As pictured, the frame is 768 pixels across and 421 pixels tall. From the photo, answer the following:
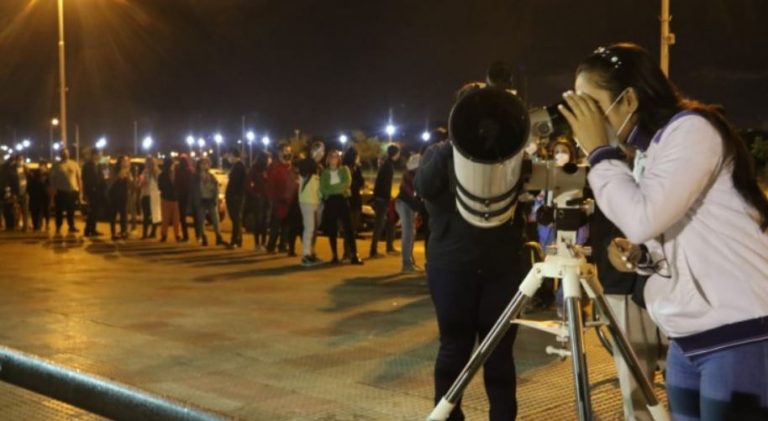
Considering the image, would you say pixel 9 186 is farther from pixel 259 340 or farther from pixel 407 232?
pixel 259 340

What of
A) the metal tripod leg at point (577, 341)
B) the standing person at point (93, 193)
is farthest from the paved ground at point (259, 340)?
the standing person at point (93, 193)

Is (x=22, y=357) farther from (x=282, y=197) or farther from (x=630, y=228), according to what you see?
(x=282, y=197)

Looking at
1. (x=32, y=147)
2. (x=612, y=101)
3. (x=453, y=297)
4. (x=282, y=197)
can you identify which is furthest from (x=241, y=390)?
(x=32, y=147)

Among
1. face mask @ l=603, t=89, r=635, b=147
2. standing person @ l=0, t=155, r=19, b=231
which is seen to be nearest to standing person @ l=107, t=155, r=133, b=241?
standing person @ l=0, t=155, r=19, b=231

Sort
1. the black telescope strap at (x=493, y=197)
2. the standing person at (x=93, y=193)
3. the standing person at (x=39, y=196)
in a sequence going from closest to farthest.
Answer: the black telescope strap at (x=493, y=197), the standing person at (x=93, y=193), the standing person at (x=39, y=196)

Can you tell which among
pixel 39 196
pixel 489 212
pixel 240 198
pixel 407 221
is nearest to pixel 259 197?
pixel 240 198

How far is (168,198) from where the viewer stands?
1595 cm

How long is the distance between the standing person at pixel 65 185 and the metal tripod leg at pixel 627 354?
15829mm

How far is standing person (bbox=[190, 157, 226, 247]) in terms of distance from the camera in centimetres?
1551

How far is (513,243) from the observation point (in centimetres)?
425

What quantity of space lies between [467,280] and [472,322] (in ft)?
0.73

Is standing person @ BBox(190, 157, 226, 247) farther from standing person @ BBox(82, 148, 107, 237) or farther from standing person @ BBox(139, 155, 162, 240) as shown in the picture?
standing person @ BBox(82, 148, 107, 237)

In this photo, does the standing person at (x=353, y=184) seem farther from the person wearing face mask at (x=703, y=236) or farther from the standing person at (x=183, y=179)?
the person wearing face mask at (x=703, y=236)

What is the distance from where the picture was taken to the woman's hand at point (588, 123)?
249cm
